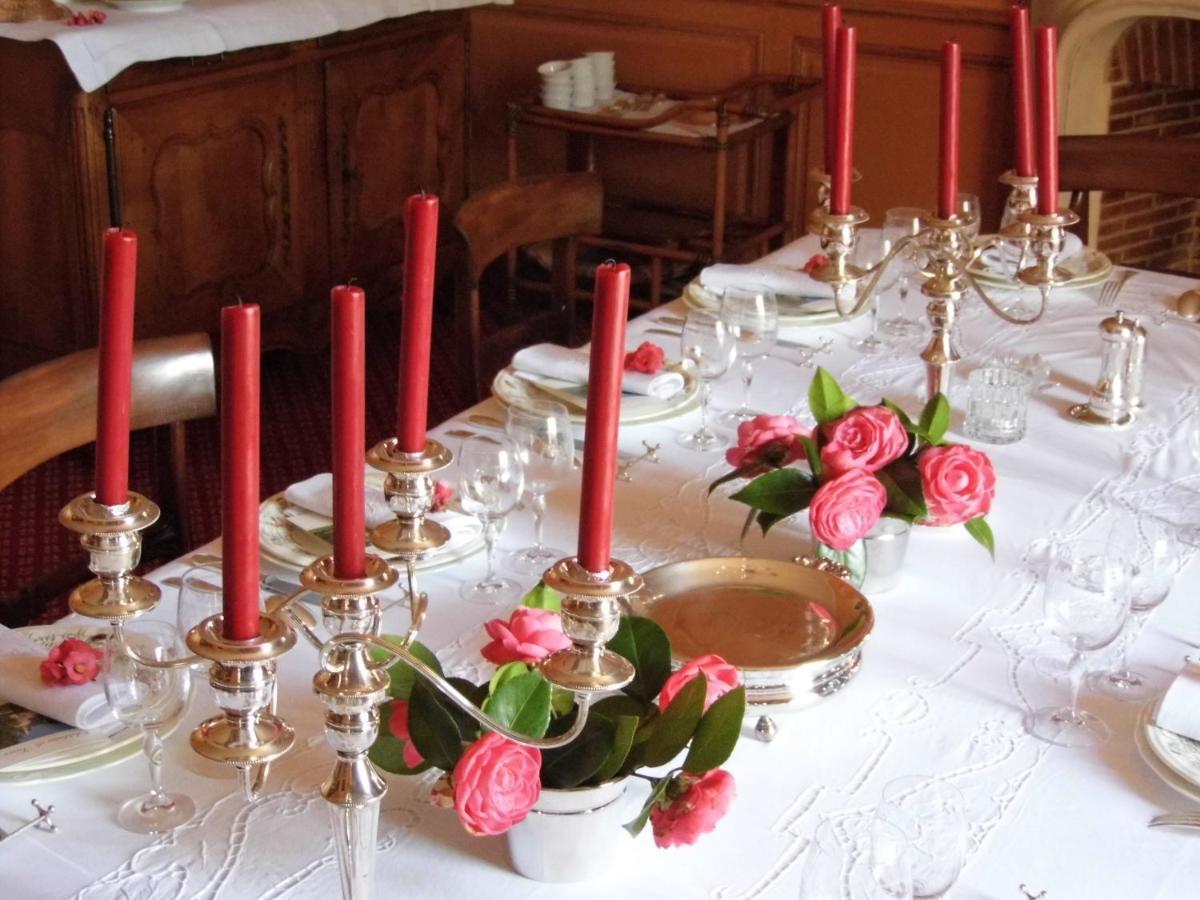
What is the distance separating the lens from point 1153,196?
412 cm

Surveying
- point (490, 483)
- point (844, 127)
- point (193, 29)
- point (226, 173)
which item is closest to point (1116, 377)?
point (844, 127)

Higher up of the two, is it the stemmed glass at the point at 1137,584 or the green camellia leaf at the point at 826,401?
the green camellia leaf at the point at 826,401

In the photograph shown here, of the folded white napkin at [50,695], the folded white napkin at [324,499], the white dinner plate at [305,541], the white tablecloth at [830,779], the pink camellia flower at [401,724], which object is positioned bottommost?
the white tablecloth at [830,779]

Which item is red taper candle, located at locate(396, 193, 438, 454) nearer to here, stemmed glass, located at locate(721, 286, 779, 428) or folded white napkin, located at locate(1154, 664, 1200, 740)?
folded white napkin, located at locate(1154, 664, 1200, 740)

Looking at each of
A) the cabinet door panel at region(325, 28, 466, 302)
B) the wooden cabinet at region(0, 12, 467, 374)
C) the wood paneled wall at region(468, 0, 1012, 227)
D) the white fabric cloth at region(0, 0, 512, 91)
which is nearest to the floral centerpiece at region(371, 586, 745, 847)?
the white fabric cloth at region(0, 0, 512, 91)

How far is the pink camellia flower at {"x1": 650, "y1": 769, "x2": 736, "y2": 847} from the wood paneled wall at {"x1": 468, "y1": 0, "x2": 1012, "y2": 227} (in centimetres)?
306

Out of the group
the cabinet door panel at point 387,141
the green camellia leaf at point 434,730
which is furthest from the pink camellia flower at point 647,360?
the cabinet door panel at point 387,141

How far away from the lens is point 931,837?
1.02 m

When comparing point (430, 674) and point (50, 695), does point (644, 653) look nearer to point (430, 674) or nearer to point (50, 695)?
point (430, 674)

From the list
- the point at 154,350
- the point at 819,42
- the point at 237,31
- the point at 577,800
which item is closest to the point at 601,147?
the point at 819,42

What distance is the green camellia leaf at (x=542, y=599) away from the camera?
1192 mm

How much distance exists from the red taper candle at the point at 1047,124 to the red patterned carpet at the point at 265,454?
173 centimetres

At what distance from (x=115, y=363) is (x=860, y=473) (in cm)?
75

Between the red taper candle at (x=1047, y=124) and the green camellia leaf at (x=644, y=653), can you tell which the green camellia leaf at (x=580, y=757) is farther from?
the red taper candle at (x=1047, y=124)
